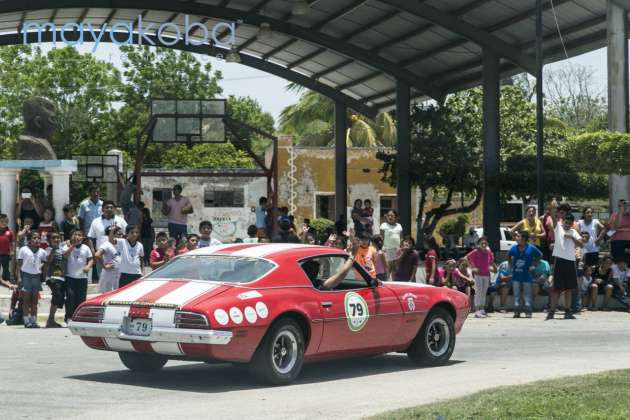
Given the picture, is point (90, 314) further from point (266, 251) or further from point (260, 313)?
point (266, 251)

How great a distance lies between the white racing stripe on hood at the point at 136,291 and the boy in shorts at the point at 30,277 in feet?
21.8

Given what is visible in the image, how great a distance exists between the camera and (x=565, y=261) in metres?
21.2

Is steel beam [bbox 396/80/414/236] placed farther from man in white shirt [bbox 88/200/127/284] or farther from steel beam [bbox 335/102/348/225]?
man in white shirt [bbox 88/200/127/284]

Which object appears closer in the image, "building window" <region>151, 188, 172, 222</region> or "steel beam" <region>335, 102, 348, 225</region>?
"steel beam" <region>335, 102, 348, 225</region>

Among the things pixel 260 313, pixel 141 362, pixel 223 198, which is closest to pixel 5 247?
pixel 141 362

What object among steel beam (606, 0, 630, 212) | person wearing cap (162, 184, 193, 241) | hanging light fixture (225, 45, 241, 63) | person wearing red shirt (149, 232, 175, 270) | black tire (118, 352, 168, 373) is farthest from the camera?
hanging light fixture (225, 45, 241, 63)

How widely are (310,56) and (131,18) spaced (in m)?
6.72

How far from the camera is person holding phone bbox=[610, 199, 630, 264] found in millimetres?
23125

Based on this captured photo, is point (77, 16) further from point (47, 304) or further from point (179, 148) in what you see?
point (179, 148)

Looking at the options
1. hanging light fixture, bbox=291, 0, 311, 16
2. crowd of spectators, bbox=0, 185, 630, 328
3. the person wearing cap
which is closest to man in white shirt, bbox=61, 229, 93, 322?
crowd of spectators, bbox=0, 185, 630, 328

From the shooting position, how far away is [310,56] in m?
41.4

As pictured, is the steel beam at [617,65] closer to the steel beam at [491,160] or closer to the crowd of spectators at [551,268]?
the crowd of spectators at [551,268]

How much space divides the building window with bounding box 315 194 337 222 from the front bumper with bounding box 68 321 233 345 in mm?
50285

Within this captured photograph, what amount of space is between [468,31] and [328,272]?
2175cm
